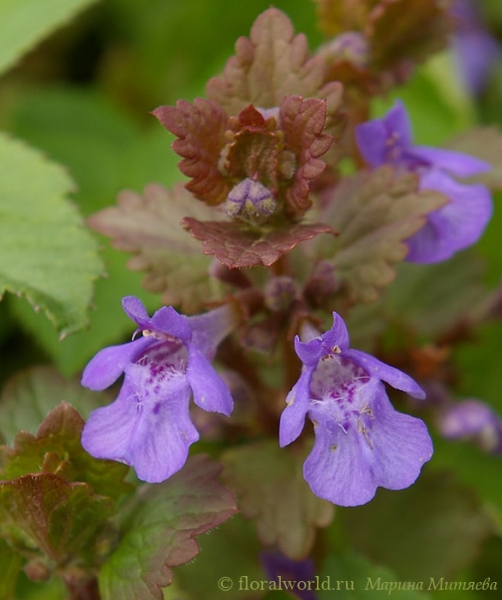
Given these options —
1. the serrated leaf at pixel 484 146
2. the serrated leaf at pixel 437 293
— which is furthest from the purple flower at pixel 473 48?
the serrated leaf at pixel 484 146

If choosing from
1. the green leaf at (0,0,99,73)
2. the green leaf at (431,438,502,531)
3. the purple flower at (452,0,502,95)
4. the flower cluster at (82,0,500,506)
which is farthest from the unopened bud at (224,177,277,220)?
the purple flower at (452,0,502,95)

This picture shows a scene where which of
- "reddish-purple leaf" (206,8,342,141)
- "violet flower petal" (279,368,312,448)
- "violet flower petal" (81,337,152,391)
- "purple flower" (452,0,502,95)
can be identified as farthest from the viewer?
"purple flower" (452,0,502,95)

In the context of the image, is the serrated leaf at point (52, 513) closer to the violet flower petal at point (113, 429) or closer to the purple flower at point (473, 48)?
the violet flower petal at point (113, 429)

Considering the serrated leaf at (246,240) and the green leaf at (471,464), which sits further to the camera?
the green leaf at (471,464)

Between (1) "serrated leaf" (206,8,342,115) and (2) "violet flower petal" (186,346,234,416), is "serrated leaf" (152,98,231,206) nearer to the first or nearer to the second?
(1) "serrated leaf" (206,8,342,115)

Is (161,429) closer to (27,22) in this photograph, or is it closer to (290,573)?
(290,573)

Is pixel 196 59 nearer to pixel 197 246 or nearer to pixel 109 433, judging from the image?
pixel 197 246

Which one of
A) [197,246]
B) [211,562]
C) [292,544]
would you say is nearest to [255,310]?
[197,246]
